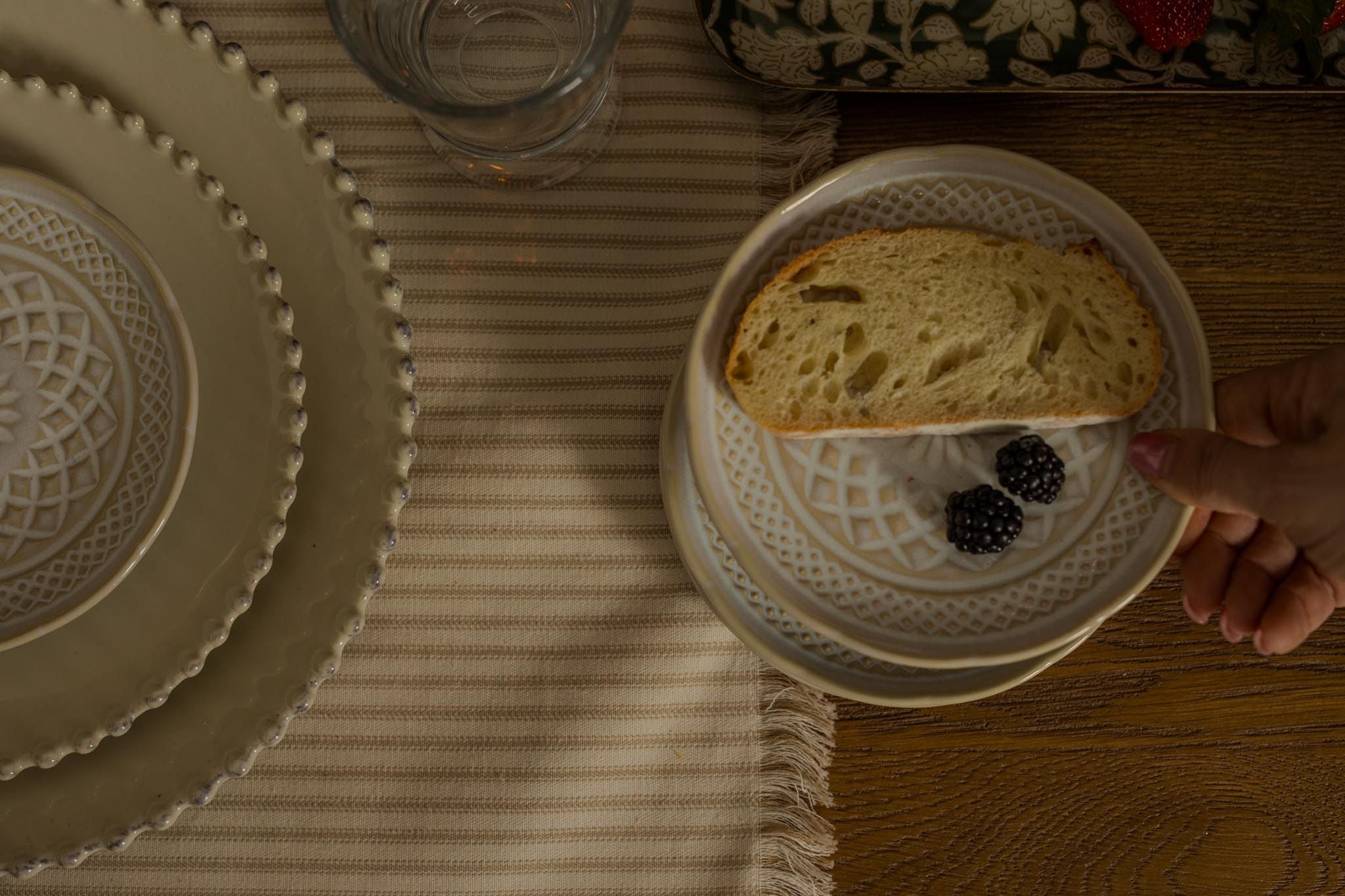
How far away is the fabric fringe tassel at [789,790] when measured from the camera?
0.92 m

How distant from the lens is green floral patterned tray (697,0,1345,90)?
2.94 ft

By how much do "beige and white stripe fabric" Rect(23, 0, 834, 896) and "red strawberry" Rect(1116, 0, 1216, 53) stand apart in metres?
Result: 0.39

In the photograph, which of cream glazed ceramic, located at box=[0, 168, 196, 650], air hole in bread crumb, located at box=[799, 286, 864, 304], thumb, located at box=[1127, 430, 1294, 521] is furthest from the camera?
air hole in bread crumb, located at box=[799, 286, 864, 304]

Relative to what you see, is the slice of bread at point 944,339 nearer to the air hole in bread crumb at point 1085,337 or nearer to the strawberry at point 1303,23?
the air hole in bread crumb at point 1085,337

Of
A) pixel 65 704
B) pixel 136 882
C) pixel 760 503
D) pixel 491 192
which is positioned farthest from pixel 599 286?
pixel 136 882

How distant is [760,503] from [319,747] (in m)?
0.47

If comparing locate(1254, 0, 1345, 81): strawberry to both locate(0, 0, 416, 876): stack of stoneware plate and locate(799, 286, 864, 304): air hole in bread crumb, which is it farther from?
locate(0, 0, 416, 876): stack of stoneware plate

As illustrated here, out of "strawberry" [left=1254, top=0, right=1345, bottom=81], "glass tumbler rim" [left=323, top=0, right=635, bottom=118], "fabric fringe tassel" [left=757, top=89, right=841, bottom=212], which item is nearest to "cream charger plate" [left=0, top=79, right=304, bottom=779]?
"glass tumbler rim" [left=323, top=0, right=635, bottom=118]

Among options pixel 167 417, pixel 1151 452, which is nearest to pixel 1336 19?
pixel 1151 452

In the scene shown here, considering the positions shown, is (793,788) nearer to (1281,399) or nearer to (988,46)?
(1281,399)

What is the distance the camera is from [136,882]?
2.93 ft

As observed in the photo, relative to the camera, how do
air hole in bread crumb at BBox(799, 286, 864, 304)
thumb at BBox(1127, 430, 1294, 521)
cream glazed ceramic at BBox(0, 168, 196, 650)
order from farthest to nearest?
air hole in bread crumb at BBox(799, 286, 864, 304)
thumb at BBox(1127, 430, 1294, 521)
cream glazed ceramic at BBox(0, 168, 196, 650)

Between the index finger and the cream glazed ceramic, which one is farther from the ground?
the cream glazed ceramic

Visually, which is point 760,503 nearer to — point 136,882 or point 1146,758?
point 1146,758
